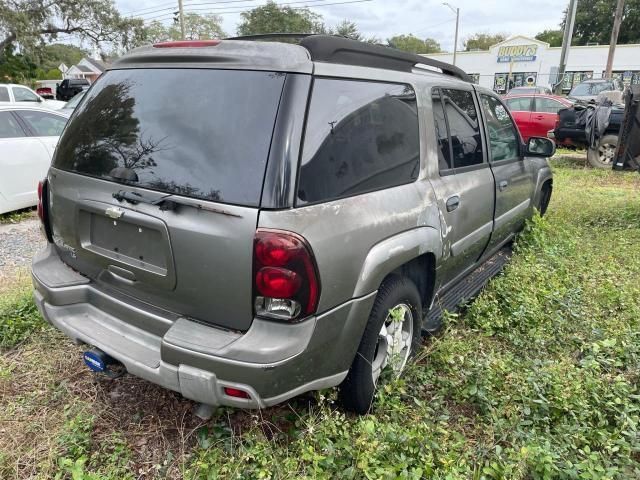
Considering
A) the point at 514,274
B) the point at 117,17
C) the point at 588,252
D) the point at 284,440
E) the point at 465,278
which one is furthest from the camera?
the point at 117,17

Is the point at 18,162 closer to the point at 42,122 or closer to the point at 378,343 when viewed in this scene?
the point at 42,122

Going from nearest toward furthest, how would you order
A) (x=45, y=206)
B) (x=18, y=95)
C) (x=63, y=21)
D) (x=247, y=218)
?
1. (x=247, y=218)
2. (x=45, y=206)
3. (x=18, y=95)
4. (x=63, y=21)

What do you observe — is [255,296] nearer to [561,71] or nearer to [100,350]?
[100,350]

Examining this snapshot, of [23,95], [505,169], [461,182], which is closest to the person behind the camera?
[461,182]

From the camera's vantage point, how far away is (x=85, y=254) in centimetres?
239

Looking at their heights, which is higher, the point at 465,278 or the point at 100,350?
the point at 100,350

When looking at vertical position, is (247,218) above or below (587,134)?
above

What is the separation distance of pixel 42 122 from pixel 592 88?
19.0 metres

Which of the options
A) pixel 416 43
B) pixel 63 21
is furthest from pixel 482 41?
pixel 63 21

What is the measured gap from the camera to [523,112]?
13.4 meters

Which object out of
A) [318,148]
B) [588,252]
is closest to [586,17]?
[588,252]

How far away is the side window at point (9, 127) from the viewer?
6.16 metres

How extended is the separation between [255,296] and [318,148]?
68 centimetres

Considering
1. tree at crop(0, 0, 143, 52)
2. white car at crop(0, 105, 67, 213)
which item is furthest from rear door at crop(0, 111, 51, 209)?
tree at crop(0, 0, 143, 52)
